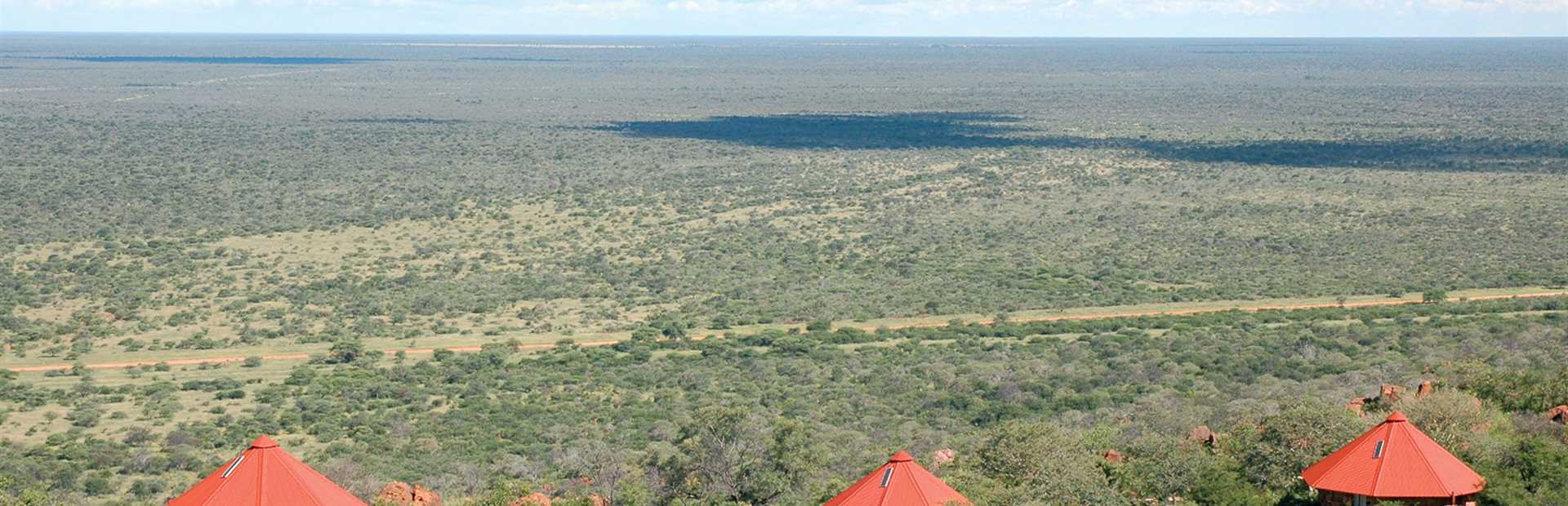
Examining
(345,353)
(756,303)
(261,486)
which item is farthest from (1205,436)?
(756,303)

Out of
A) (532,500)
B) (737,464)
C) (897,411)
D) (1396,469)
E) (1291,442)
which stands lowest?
(897,411)

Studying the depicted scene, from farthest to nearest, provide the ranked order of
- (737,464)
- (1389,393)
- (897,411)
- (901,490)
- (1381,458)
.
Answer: (897,411), (1389,393), (737,464), (1381,458), (901,490)

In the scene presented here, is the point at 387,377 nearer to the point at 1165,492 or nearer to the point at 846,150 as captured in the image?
the point at 1165,492

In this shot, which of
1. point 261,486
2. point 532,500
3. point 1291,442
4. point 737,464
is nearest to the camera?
point 261,486

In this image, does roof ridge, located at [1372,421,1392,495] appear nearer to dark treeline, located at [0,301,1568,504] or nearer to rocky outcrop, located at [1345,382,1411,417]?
dark treeline, located at [0,301,1568,504]

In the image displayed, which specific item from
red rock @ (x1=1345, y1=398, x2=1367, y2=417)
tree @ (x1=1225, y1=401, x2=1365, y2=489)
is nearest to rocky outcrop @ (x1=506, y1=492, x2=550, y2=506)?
tree @ (x1=1225, y1=401, x2=1365, y2=489)

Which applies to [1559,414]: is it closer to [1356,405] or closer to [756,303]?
[1356,405]
